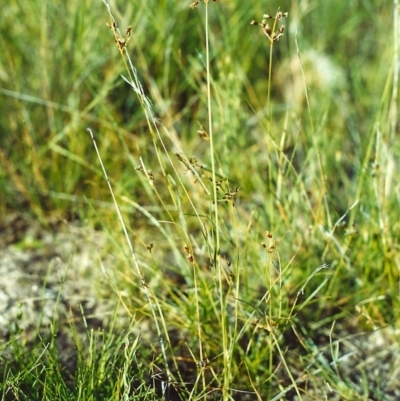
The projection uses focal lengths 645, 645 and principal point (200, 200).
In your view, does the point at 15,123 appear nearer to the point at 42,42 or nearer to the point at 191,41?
the point at 42,42

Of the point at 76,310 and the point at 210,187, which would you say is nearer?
the point at 210,187

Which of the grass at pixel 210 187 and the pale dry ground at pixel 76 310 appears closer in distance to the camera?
the grass at pixel 210 187

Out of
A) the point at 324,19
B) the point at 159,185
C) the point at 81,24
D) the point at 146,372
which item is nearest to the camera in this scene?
the point at 146,372

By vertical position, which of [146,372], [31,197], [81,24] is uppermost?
[81,24]

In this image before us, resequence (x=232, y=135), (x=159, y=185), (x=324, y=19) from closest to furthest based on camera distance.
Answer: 1. (x=232, y=135)
2. (x=159, y=185)
3. (x=324, y=19)

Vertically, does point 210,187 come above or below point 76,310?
above

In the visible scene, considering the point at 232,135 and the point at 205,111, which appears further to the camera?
the point at 205,111

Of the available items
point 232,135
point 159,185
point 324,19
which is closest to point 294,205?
point 232,135

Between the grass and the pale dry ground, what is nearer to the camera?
the grass
